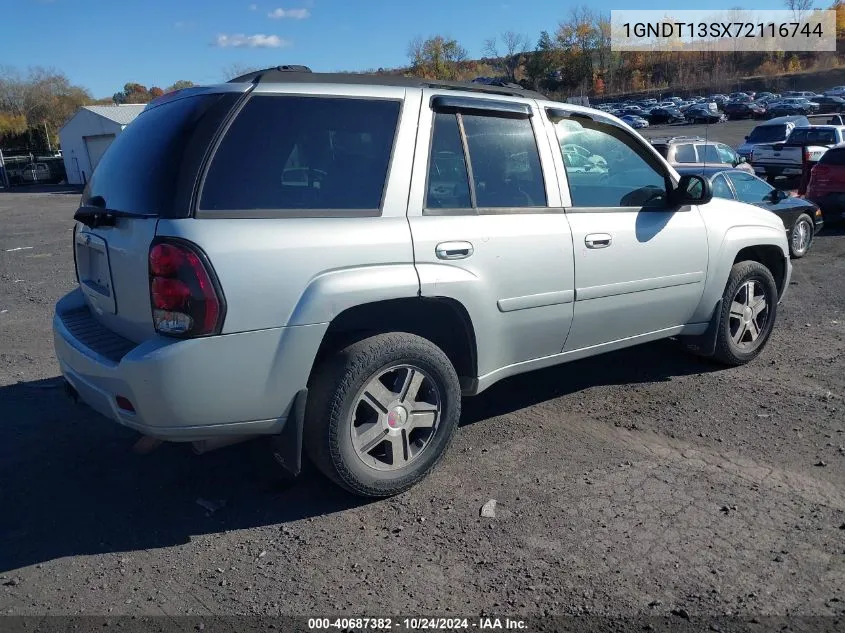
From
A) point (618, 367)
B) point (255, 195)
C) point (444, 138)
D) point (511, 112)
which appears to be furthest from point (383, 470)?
point (618, 367)

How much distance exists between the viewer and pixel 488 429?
4.50 m

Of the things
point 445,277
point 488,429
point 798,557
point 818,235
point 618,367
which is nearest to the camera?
point 798,557

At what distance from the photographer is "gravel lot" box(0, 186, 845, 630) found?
286 cm

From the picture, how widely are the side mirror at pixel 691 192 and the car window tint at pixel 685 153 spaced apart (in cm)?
991

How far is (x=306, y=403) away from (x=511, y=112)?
80.2 inches

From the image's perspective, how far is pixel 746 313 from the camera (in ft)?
17.9

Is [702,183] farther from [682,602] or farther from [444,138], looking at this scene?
[682,602]

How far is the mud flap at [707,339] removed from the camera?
5.15 meters

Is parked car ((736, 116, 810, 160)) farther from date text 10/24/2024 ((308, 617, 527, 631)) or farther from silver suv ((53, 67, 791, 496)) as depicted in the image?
date text 10/24/2024 ((308, 617, 527, 631))

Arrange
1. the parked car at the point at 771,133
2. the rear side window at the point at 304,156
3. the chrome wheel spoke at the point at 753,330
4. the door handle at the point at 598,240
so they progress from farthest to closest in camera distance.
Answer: the parked car at the point at 771,133
the chrome wheel spoke at the point at 753,330
the door handle at the point at 598,240
the rear side window at the point at 304,156

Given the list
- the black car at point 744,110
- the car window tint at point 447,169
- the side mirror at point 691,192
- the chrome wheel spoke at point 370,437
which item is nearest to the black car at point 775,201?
the side mirror at point 691,192

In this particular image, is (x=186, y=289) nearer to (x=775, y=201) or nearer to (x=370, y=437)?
(x=370, y=437)

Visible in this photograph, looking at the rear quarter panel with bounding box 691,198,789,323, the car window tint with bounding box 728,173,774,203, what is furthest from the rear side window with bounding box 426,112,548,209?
the car window tint with bounding box 728,173,774,203

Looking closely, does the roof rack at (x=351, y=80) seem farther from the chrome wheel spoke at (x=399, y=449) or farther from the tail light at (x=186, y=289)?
the chrome wheel spoke at (x=399, y=449)
